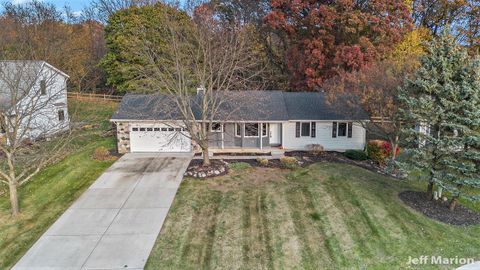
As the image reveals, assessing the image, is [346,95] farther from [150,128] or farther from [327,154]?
[150,128]

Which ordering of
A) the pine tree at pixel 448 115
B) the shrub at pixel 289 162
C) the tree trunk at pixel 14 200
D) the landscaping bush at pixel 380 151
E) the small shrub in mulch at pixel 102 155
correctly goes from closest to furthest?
1. the pine tree at pixel 448 115
2. the tree trunk at pixel 14 200
3. the shrub at pixel 289 162
4. the landscaping bush at pixel 380 151
5. the small shrub in mulch at pixel 102 155

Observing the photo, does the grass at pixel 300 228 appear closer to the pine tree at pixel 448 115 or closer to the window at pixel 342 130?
the pine tree at pixel 448 115

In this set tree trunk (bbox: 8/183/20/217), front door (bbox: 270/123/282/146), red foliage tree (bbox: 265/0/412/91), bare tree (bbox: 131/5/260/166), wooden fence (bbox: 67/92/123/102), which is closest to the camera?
tree trunk (bbox: 8/183/20/217)

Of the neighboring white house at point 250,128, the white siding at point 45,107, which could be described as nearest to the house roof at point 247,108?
the neighboring white house at point 250,128

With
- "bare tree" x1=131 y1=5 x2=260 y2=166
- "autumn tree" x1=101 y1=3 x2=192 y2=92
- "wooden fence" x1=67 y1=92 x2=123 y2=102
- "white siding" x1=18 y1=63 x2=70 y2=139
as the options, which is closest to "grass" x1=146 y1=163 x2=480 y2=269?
"bare tree" x1=131 y1=5 x2=260 y2=166

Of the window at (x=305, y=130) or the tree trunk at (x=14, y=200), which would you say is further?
the window at (x=305, y=130)

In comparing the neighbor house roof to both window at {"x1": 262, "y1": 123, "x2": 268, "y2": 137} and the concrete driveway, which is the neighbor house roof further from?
window at {"x1": 262, "y1": 123, "x2": 268, "y2": 137}

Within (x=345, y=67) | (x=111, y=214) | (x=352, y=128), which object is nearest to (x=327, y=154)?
(x=352, y=128)
